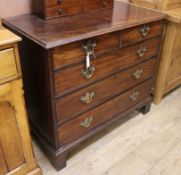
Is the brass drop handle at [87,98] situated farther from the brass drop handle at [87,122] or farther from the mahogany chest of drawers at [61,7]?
the mahogany chest of drawers at [61,7]

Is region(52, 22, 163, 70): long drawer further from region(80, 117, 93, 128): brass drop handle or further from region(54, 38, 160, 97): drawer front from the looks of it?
region(80, 117, 93, 128): brass drop handle

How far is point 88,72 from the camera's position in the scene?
1.27 meters

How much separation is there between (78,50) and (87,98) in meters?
0.32

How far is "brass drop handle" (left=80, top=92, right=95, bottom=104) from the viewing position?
1.33 metres

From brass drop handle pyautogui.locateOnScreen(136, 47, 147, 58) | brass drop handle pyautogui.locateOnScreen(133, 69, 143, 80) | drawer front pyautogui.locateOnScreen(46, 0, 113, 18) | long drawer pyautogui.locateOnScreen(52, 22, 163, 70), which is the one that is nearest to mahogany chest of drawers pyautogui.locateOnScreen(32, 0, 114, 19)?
drawer front pyautogui.locateOnScreen(46, 0, 113, 18)

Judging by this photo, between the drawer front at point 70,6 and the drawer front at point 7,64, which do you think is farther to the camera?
the drawer front at point 70,6

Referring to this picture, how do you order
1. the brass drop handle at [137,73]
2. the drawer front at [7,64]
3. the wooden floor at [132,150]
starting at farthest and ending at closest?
the brass drop handle at [137,73] < the wooden floor at [132,150] < the drawer front at [7,64]

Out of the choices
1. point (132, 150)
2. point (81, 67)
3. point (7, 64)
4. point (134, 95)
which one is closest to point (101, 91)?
point (81, 67)

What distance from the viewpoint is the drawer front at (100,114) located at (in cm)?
137

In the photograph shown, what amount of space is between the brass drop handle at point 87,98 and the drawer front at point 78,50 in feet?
0.77

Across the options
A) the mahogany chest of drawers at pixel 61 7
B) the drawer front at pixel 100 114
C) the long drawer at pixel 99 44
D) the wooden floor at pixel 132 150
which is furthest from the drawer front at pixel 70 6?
the wooden floor at pixel 132 150

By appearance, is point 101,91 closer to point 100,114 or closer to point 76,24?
point 100,114

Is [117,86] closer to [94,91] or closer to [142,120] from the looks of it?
[94,91]

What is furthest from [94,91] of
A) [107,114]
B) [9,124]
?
[9,124]
